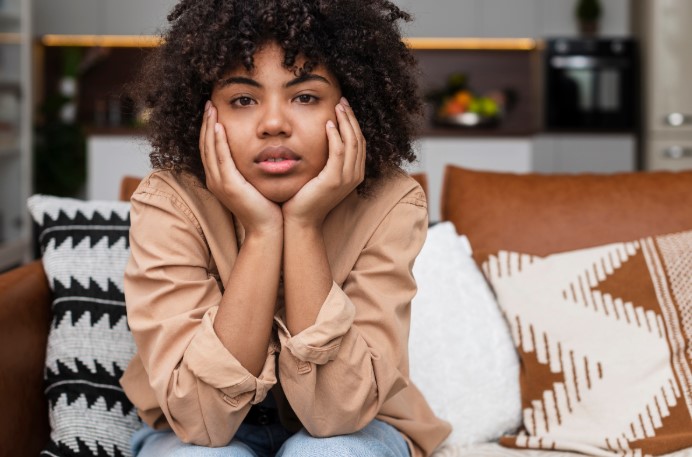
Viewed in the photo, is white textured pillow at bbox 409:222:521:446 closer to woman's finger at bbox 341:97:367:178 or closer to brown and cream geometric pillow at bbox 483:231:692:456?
brown and cream geometric pillow at bbox 483:231:692:456

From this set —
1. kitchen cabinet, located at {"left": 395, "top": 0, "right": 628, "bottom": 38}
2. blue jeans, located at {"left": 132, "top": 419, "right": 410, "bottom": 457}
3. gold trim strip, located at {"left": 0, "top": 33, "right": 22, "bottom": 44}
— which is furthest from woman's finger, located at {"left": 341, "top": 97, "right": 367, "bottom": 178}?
kitchen cabinet, located at {"left": 395, "top": 0, "right": 628, "bottom": 38}

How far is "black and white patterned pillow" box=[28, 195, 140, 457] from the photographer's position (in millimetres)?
1580

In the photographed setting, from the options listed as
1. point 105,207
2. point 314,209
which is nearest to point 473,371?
point 314,209

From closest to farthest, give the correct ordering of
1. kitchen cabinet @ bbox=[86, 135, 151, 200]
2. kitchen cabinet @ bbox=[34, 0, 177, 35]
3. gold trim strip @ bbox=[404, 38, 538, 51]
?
kitchen cabinet @ bbox=[86, 135, 151, 200], kitchen cabinet @ bbox=[34, 0, 177, 35], gold trim strip @ bbox=[404, 38, 538, 51]

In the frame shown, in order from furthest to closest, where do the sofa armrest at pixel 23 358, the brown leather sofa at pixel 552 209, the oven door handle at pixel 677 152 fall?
the oven door handle at pixel 677 152
the brown leather sofa at pixel 552 209
the sofa armrest at pixel 23 358

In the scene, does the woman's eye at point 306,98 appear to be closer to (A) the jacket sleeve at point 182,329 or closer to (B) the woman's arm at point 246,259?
(B) the woman's arm at point 246,259

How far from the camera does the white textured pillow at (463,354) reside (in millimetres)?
1700

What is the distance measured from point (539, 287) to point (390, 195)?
504 mm

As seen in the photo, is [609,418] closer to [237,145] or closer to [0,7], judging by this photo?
[237,145]

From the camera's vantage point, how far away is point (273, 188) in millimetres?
1271

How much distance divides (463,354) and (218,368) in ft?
2.26

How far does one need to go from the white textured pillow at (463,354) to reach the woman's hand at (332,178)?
1.79 feet

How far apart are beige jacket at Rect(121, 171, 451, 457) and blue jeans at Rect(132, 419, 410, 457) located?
0.02 metres

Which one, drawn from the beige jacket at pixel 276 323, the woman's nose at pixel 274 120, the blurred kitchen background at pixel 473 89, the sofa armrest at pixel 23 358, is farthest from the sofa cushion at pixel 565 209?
the blurred kitchen background at pixel 473 89
